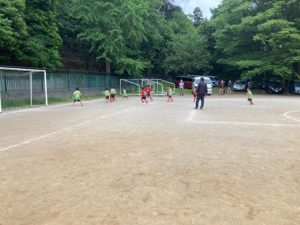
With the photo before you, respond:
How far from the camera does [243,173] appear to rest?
586 cm

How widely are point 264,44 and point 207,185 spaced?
38192 millimetres

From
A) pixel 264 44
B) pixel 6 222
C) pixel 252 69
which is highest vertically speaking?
pixel 264 44

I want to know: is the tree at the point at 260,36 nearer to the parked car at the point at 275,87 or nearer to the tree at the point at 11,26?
the parked car at the point at 275,87

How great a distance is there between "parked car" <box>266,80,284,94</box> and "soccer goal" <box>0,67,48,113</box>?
26.7 m

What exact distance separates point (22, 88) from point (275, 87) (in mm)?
28982

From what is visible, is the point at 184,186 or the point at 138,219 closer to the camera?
the point at 138,219

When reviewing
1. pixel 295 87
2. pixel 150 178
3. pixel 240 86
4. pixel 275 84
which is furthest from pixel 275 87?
pixel 150 178

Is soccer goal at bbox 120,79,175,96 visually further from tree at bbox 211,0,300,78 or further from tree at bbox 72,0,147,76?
tree at bbox 211,0,300,78

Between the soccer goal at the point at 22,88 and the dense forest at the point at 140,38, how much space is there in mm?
2519

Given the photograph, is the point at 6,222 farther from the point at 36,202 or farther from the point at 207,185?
the point at 207,185

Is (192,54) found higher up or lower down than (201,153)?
higher up

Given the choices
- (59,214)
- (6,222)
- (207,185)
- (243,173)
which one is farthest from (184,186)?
(6,222)

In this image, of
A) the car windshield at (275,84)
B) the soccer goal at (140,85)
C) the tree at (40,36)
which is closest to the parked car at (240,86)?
the car windshield at (275,84)

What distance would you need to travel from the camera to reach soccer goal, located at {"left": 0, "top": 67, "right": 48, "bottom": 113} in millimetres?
19656
